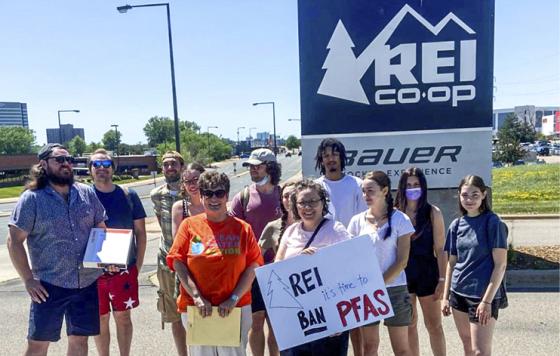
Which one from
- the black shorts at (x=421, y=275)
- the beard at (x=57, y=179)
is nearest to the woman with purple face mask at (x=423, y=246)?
the black shorts at (x=421, y=275)

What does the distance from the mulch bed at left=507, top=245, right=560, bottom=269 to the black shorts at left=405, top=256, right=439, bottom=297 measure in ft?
12.0

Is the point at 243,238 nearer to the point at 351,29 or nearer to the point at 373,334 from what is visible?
the point at 373,334

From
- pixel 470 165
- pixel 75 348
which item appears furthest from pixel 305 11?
pixel 75 348

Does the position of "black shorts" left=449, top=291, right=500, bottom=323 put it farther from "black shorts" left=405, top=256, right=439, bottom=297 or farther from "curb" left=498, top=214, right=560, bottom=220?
"curb" left=498, top=214, right=560, bottom=220

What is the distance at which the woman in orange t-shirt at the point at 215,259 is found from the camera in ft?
9.32

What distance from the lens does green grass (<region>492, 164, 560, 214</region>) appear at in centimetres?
1198

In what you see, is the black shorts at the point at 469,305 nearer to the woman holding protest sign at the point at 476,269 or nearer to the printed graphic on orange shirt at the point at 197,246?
the woman holding protest sign at the point at 476,269

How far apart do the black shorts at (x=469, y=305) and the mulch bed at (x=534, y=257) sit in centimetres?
375

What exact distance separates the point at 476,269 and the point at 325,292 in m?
1.11

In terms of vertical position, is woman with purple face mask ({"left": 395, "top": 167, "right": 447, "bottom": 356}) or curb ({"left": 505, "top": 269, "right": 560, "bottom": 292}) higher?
woman with purple face mask ({"left": 395, "top": 167, "right": 447, "bottom": 356})

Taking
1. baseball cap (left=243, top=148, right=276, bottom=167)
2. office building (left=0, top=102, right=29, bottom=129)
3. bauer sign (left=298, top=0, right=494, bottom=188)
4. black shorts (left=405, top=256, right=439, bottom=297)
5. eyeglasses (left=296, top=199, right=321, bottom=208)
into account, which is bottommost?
black shorts (left=405, top=256, right=439, bottom=297)

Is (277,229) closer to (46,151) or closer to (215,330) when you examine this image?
(215,330)

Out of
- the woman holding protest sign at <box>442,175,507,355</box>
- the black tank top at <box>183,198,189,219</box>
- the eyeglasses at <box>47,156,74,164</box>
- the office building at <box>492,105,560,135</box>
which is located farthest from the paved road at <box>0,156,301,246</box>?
the office building at <box>492,105,560,135</box>

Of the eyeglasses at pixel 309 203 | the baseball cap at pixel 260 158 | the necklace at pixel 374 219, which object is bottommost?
the necklace at pixel 374 219
